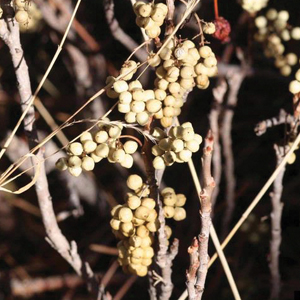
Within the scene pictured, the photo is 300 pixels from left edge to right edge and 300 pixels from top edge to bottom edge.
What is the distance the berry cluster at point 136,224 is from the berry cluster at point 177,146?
0.06m

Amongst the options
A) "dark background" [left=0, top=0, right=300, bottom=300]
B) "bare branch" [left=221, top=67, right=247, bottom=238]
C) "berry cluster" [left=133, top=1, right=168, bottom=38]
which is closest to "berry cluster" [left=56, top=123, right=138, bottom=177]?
"berry cluster" [left=133, top=1, right=168, bottom=38]

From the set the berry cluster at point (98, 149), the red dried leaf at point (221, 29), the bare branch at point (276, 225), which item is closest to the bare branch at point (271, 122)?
the bare branch at point (276, 225)

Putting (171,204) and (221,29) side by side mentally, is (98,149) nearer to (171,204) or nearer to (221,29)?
(171,204)

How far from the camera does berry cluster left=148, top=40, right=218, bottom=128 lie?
0.66 metres

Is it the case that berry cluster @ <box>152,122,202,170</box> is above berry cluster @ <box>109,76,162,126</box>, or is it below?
below

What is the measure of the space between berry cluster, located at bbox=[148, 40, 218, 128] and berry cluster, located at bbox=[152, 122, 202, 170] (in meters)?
0.05

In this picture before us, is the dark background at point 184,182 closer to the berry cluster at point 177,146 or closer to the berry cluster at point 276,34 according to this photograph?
the berry cluster at point 276,34

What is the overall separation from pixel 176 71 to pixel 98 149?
139mm

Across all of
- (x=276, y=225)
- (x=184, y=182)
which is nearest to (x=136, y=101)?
(x=276, y=225)

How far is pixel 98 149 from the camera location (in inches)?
25.2

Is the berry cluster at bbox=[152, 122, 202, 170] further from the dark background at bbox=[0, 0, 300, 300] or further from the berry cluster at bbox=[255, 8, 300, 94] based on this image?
the dark background at bbox=[0, 0, 300, 300]

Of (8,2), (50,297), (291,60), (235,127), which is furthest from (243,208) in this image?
(8,2)

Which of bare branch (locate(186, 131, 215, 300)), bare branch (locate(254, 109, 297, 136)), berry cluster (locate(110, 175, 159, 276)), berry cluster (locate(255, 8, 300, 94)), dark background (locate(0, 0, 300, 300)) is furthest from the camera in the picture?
dark background (locate(0, 0, 300, 300))

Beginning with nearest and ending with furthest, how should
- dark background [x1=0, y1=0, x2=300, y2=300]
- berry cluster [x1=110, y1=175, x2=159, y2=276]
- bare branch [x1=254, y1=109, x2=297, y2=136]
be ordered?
berry cluster [x1=110, y1=175, x2=159, y2=276] → bare branch [x1=254, y1=109, x2=297, y2=136] → dark background [x1=0, y1=0, x2=300, y2=300]
